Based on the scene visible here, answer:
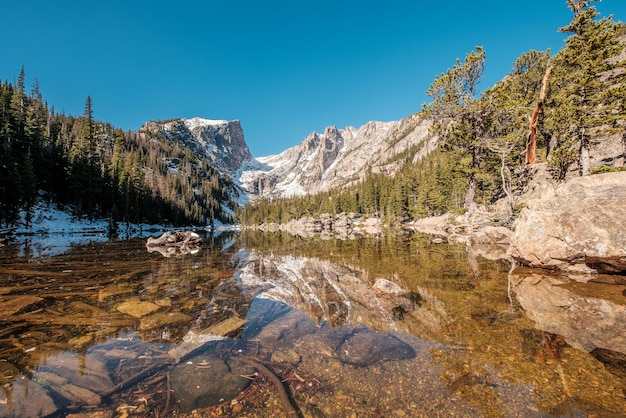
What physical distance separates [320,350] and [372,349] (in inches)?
47.1

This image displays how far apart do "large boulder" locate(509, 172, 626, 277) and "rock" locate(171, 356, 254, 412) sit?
14.6m

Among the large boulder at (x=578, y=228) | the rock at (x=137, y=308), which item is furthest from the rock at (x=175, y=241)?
the large boulder at (x=578, y=228)

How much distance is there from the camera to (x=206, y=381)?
4.86 meters

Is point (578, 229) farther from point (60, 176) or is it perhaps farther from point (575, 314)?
point (60, 176)

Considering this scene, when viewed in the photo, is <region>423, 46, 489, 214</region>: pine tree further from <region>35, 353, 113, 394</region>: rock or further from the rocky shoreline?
<region>35, 353, 113, 394</region>: rock

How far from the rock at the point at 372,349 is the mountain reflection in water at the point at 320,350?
0.14 feet

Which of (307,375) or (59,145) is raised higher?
(59,145)

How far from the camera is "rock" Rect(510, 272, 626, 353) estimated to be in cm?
562

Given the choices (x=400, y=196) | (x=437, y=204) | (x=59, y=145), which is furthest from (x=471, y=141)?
(x=59, y=145)

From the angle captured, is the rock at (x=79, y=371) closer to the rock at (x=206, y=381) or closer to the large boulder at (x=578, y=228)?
the rock at (x=206, y=381)

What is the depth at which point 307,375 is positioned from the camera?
199 inches

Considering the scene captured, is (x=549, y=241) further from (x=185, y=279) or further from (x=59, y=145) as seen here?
(x=59, y=145)

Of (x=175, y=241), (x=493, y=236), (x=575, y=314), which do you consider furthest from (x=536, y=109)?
(x=175, y=241)

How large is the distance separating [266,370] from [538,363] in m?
5.14
